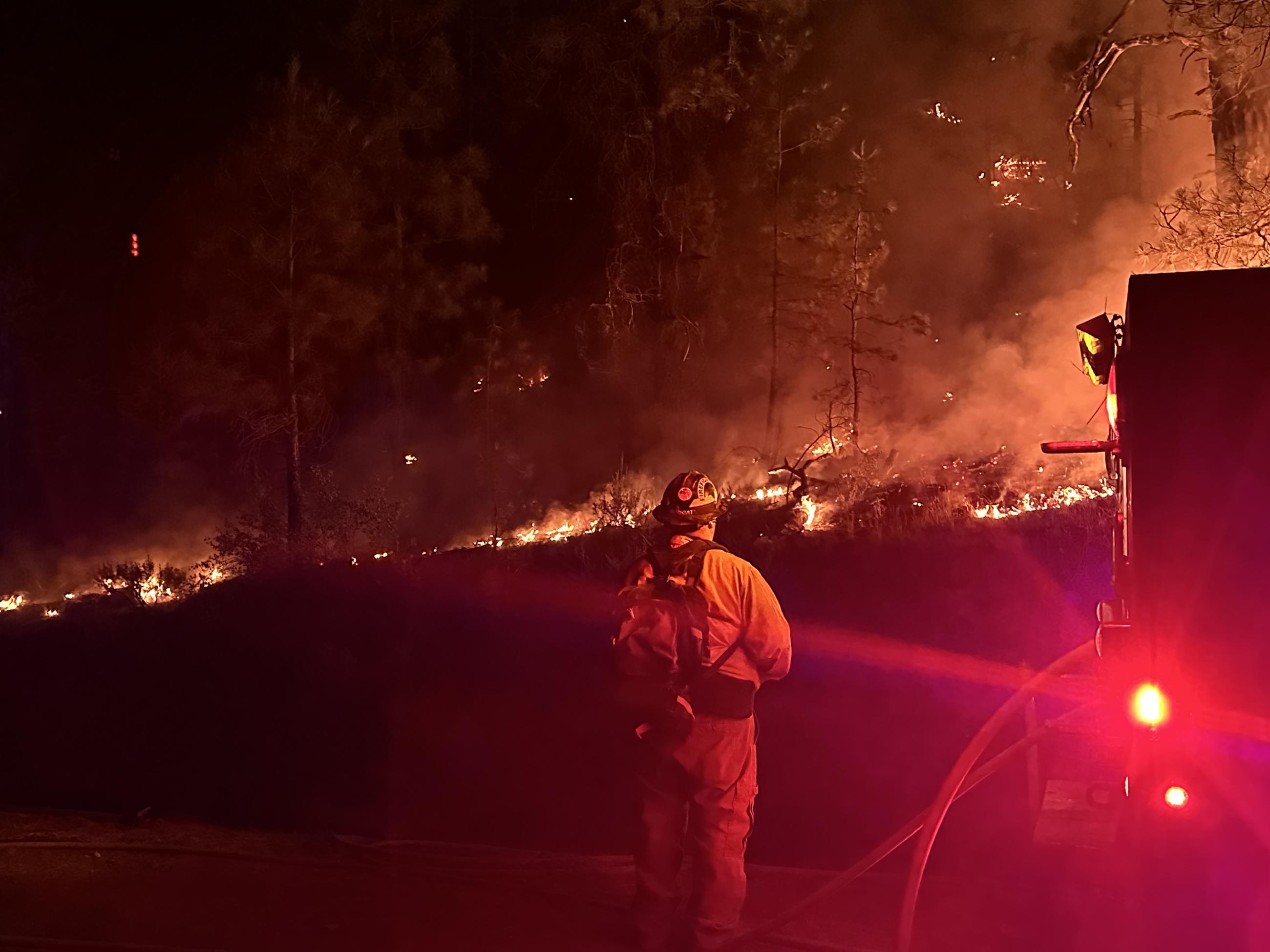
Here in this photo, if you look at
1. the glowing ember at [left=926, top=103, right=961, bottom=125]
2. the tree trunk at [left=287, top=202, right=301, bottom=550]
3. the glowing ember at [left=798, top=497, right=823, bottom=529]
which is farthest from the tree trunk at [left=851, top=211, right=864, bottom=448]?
the tree trunk at [left=287, top=202, right=301, bottom=550]

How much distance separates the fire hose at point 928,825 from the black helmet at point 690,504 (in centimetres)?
134

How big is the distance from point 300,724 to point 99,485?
17.0 meters

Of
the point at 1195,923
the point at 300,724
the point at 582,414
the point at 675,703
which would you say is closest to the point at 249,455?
the point at 582,414

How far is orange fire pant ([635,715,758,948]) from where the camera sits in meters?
4.33

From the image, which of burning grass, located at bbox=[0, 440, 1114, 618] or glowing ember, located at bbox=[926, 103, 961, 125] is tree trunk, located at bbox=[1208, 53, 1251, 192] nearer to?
burning grass, located at bbox=[0, 440, 1114, 618]

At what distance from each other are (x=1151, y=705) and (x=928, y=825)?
964 mm

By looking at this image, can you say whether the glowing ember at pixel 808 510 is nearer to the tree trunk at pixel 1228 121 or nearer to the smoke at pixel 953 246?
the smoke at pixel 953 246

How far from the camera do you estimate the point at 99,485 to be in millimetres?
23766

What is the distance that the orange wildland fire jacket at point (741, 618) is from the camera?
14.3ft

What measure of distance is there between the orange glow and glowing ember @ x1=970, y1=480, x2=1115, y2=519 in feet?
29.4

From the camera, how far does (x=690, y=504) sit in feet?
14.9

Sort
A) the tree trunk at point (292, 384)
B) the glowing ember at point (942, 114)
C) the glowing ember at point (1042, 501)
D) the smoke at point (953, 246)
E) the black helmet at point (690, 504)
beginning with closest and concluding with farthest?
the black helmet at point (690, 504) < the glowing ember at point (1042, 501) < the smoke at point (953, 246) < the tree trunk at point (292, 384) < the glowing ember at point (942, 114)

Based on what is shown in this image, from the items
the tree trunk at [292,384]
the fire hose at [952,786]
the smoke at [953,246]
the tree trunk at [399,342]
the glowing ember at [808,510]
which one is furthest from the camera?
the tree trunk at [399,342]

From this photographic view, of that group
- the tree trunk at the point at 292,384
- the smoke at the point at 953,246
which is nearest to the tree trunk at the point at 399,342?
the smoke at the point at 953,246
